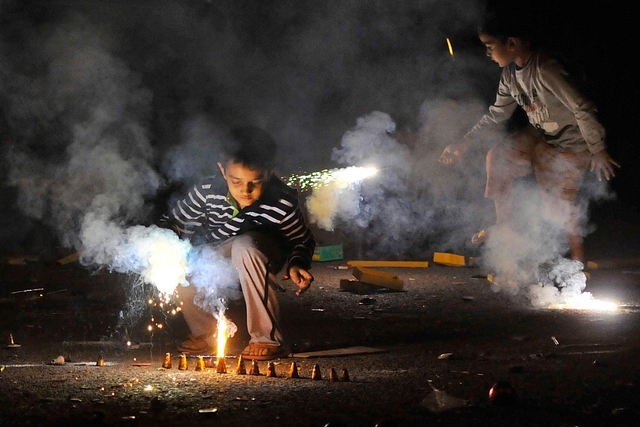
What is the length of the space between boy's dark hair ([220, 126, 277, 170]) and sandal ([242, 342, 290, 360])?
49.1 inches

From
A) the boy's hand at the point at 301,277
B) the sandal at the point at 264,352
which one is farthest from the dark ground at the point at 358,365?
the boy's hand at the point at 301,277

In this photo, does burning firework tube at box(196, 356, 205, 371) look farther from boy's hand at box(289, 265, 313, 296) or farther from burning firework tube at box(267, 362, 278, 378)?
boy's hand at box(289, 265, 313, 296)

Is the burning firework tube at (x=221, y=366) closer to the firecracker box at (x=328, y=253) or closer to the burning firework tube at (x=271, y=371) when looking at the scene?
the burning firework tube at (x=271, y=371)

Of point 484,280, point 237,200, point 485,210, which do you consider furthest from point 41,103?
point 485,210

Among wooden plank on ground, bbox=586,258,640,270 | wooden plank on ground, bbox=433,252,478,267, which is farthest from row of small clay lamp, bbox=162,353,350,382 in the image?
wooden plank on ground, bbox=586,258,640,270

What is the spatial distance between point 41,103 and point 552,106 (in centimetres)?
568

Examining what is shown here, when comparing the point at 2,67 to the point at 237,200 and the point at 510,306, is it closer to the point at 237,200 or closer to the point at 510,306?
the point at 237,200

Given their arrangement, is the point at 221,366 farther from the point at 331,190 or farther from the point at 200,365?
the point at 331,190

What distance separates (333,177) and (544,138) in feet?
12.5

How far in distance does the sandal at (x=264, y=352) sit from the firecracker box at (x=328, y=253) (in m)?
5.67

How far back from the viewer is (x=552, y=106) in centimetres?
748

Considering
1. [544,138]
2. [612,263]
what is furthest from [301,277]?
[612,263]

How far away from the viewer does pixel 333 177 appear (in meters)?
11.1

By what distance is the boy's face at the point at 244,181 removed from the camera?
18.2 ft
